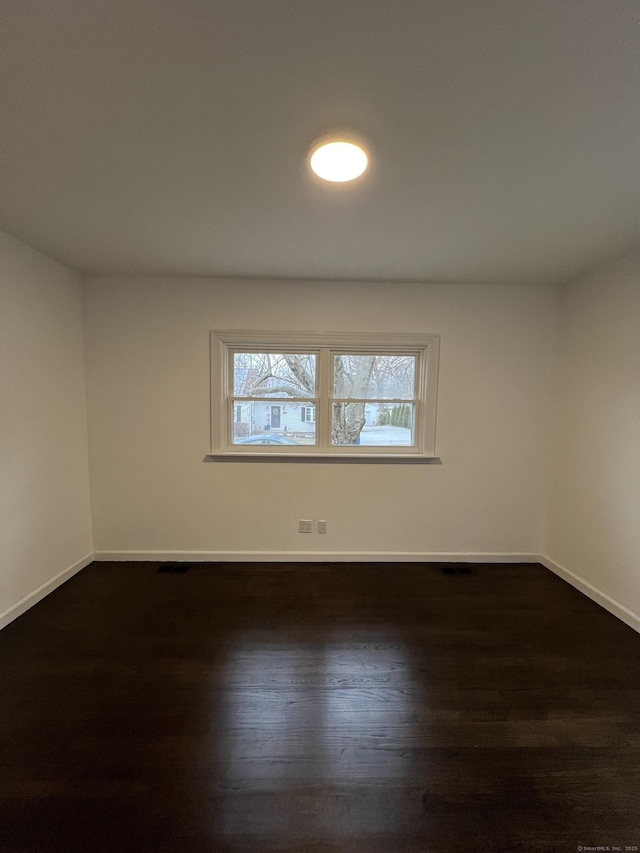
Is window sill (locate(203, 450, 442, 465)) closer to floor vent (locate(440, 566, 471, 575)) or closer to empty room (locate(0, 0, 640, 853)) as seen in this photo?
empty room (locate(0, 0, 640, 853))

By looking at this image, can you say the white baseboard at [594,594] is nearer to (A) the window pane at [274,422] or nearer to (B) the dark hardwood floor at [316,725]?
(B) the dark hardwood floor at [316,725]

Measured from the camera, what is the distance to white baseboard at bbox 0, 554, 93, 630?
2166mm

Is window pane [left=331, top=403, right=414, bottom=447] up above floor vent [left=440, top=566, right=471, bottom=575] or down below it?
above

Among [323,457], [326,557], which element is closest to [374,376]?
[323,457]

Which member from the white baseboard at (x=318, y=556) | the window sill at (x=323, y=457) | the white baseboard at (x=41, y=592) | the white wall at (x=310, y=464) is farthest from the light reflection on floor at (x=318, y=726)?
the white baseboard at (x=41, y=592)

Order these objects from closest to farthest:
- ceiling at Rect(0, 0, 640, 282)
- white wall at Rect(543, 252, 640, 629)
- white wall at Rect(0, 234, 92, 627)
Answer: ceiling at Rect(0, 0, 640, 282), white wall at Rect(0, 234, 92, 627), white wall at Rect(543, 252, 640, 629)

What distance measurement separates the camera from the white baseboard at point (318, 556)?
3.00 meters

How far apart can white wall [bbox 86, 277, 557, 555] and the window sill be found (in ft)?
0.20

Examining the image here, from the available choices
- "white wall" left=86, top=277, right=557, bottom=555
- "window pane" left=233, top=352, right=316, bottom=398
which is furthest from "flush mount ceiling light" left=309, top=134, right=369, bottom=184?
"window pane" left=233, top=352, right=316, bottom=398

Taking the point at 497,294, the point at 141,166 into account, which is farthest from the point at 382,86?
the point at 497,294

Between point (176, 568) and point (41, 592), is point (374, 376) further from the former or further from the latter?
point (41, 592)

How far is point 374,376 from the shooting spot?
9.95 feet

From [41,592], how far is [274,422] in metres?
2.09

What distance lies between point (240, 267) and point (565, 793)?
10.8ft
